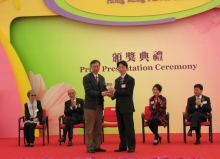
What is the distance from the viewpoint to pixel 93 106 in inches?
269

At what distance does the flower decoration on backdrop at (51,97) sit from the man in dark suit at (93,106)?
2.60m

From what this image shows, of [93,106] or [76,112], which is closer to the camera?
[93,106]

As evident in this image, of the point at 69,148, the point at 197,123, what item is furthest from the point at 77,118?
the point at 197,123

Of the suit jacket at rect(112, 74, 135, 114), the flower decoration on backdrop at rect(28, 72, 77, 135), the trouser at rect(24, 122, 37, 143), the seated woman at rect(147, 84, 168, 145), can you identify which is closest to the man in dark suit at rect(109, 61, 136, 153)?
the suit jacket at rect(112, 74, 135, 114)

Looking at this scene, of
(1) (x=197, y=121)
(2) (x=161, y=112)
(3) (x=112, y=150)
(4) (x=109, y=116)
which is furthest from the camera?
(4) (x=109, y=116)

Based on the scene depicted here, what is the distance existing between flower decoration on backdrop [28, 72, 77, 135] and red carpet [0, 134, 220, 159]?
812mm

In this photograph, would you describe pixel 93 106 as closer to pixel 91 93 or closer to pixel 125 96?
pixel 91 93

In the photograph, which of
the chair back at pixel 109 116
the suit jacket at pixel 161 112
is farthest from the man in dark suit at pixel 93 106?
the chair back at pixel 109 116

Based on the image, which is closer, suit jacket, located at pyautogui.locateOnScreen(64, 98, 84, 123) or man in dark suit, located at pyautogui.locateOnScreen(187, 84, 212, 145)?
man in dark suit, located at pyautogui.locateOnScreen(187, 84, 212, 145)

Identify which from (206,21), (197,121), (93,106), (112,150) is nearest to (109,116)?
(112,150)

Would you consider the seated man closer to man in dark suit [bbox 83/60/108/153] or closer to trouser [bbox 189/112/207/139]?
man in dark suit [bbox 83/60/108/153]

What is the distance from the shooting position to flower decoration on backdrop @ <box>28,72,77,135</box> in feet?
31.2

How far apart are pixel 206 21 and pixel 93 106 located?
354 centimetres

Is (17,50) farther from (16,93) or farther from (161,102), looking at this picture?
(161,102)
